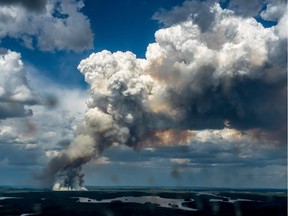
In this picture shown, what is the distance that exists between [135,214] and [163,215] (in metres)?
11.5

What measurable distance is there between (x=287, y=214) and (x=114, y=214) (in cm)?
7341

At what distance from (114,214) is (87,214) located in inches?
439

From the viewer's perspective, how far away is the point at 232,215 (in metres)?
153

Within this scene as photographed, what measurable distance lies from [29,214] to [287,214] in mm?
108311

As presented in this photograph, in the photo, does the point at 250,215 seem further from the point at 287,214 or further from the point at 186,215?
the point at 186,215

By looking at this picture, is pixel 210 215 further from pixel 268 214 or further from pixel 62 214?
pixel 62 214

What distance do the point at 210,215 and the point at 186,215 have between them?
10029mm

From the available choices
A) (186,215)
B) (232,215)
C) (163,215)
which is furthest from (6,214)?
(232,215)

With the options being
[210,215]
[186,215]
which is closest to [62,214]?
[186,215]

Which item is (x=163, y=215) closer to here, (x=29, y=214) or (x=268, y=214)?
(x=268, y=214)

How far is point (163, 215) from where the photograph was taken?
498 feet

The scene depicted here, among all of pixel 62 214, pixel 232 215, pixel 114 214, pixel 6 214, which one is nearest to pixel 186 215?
pixel 232 215

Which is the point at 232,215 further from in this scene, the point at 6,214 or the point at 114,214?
the point at 6,214

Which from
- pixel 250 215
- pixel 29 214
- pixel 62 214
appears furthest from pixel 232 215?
pixel 29 214
